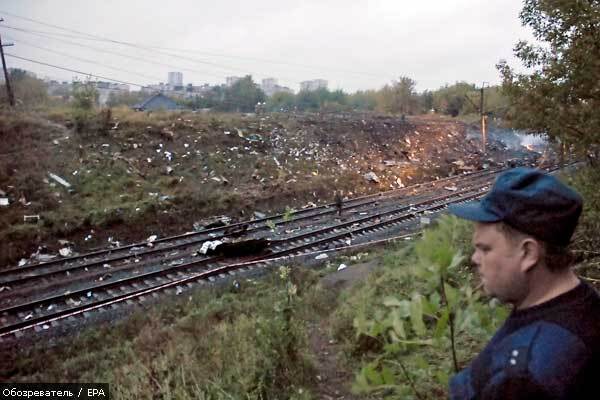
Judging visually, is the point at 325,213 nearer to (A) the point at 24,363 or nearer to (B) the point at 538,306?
(A) the point at 24,363

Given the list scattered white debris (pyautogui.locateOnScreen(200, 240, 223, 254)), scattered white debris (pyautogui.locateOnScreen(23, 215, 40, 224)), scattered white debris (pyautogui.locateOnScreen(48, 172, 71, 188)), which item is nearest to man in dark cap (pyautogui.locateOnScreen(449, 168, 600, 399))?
scattered white debris (pyautogui.locateOnScreen(200, 240, 223, 254))

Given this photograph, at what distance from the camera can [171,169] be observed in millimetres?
17922

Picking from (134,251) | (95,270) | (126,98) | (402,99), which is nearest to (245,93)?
(126,98)

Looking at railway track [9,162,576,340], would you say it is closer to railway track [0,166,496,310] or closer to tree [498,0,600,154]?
railway track [0,166,496,310]

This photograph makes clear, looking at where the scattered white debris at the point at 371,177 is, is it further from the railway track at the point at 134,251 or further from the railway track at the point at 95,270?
the railway track at the point at 95,270

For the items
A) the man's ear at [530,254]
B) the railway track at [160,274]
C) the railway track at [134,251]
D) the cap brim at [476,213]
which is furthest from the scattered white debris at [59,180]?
the man's ear at [530,254]

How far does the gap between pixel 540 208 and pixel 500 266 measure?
22 cm

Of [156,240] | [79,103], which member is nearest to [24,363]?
[156,240]

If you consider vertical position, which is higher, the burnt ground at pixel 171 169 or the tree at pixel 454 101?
the tree at pixel 454 101

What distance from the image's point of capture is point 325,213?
52.4 feet

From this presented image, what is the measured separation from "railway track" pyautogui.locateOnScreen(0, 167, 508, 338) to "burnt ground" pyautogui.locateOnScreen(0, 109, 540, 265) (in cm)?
193

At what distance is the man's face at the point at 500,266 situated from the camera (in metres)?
1.39

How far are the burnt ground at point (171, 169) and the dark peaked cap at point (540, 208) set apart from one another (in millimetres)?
13374

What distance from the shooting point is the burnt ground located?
13.8 metres
